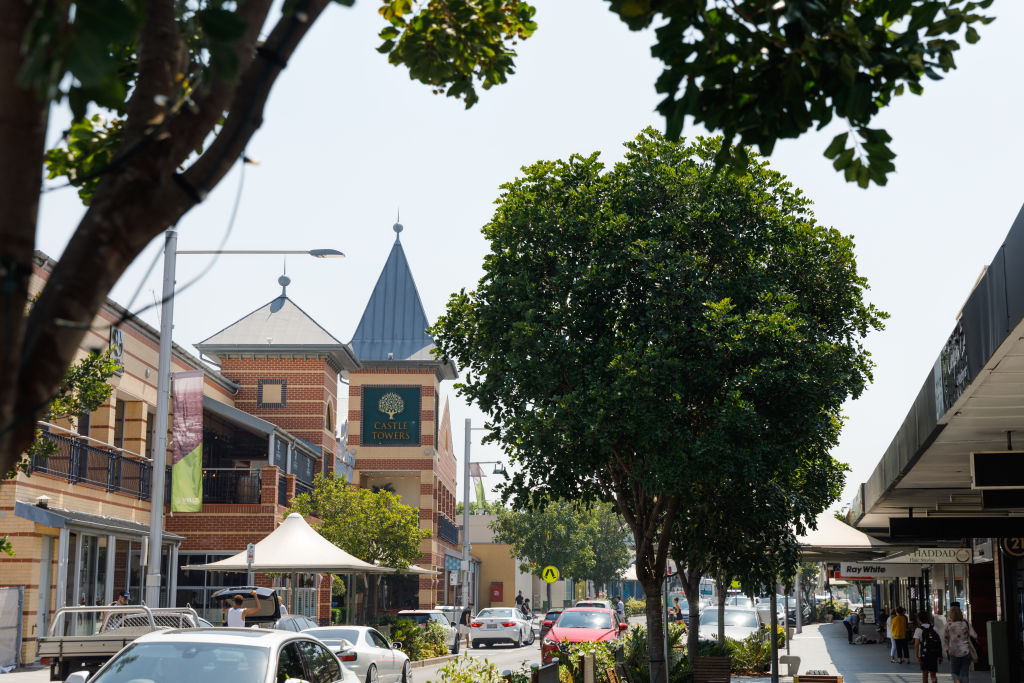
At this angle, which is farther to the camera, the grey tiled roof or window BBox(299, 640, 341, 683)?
the grey tiled roof

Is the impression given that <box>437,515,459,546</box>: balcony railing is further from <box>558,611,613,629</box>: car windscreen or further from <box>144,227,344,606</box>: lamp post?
<box>144,227,344,606</box>: lamp post

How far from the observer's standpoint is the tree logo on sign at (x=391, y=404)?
59562mm

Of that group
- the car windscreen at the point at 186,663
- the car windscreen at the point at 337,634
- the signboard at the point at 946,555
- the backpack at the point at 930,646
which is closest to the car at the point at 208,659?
the car windscreen at the point at 186,663

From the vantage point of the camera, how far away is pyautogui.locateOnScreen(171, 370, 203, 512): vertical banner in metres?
28.1

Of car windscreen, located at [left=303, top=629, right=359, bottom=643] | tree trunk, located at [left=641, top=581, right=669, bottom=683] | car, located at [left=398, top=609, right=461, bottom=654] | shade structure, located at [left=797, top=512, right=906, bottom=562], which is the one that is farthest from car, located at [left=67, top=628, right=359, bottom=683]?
car, located at [left=398, top=609, right=461, bottom=654]

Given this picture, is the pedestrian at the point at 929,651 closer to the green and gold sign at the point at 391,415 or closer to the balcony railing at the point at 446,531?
the green and gold sign at the point at 391,415

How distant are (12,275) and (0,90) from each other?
54 cm

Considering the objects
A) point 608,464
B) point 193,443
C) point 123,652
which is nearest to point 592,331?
point 608,464

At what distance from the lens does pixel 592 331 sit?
53.0ft

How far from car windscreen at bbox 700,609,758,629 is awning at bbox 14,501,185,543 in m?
18.4

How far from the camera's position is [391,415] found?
59469 millimetres

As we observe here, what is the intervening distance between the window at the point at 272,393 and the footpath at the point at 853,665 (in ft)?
70.4

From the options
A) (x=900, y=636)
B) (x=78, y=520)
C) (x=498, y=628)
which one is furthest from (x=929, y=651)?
(x=498, y=628)

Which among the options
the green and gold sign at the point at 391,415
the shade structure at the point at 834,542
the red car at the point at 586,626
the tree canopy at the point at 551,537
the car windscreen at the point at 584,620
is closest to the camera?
the shade structure at the point at 834,542
